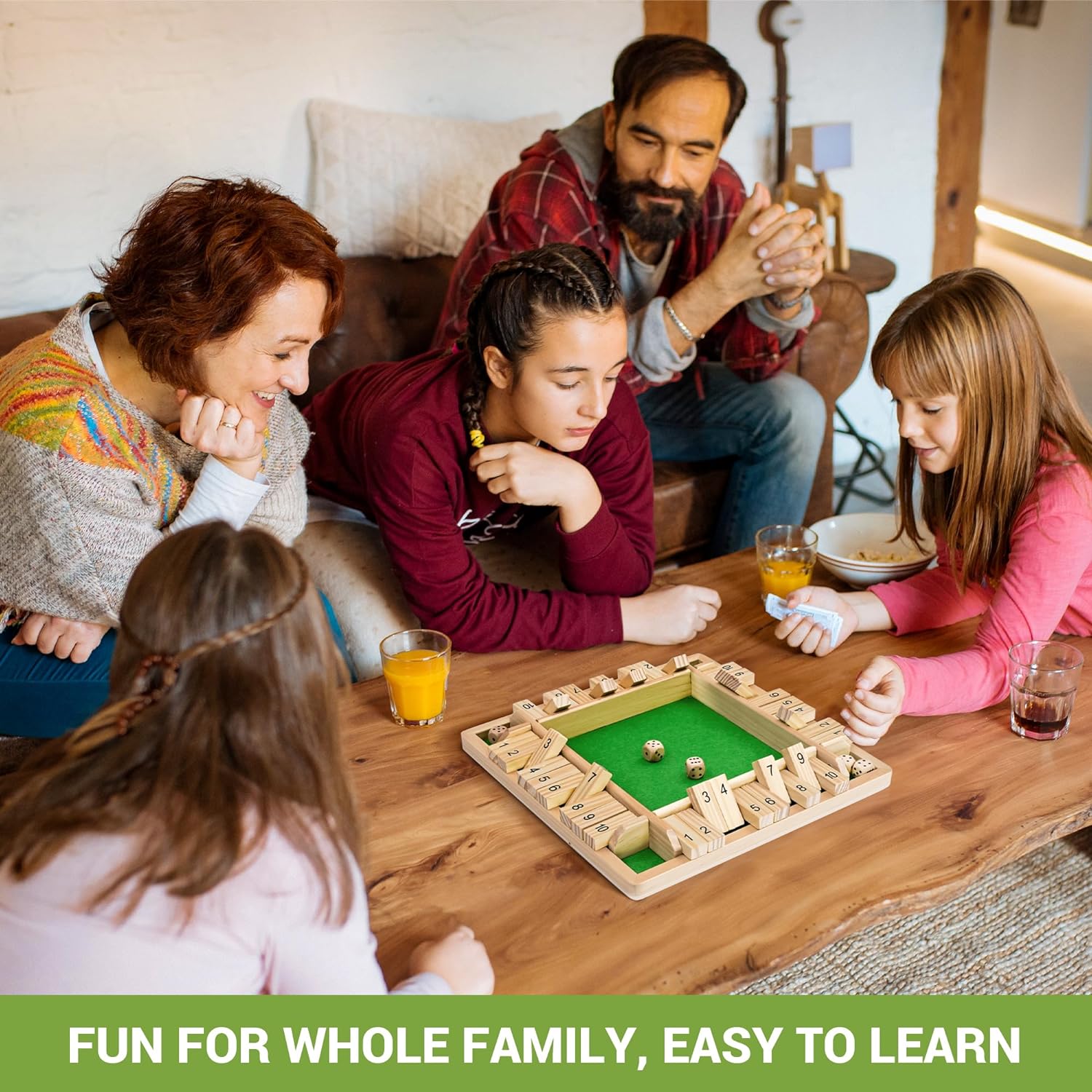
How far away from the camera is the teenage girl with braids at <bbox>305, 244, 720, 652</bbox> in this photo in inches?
69.7

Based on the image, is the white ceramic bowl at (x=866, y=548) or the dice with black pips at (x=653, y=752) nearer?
the dice with black pips at (x=653, y=752)

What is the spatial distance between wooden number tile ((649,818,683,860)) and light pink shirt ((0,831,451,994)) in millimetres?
393

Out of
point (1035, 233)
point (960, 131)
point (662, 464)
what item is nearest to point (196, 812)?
point (662, 464)

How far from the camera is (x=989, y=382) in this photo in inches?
65.7

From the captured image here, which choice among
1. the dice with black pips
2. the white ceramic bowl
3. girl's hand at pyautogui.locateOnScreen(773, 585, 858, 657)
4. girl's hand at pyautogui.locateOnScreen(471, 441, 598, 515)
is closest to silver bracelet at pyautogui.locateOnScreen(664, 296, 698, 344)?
the white ceramic bowl

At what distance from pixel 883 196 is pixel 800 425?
158 centimetres

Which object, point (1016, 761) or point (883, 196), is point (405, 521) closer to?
point (1016, 761)

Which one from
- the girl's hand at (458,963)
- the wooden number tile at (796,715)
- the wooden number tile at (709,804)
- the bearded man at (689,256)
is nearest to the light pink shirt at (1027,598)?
the wooden number tile at (796,715)

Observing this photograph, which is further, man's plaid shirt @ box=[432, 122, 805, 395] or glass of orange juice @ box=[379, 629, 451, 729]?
man's plaid shirt @ box=[432, 122, 805, 395]

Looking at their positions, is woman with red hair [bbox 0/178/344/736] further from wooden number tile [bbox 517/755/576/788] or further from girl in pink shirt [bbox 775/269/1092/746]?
girl in pink shirt [bbox 775/269/1092/746]

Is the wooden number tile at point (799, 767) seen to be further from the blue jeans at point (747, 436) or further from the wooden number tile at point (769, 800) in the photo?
the blue jeans at point (747, 436)

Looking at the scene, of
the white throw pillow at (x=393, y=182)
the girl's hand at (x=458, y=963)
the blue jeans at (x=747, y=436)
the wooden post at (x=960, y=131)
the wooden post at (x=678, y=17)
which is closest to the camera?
the girl's hand at (x=458, y=963)

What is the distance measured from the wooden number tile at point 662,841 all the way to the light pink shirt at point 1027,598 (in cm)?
42

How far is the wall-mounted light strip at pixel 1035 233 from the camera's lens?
5.52 meters
